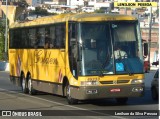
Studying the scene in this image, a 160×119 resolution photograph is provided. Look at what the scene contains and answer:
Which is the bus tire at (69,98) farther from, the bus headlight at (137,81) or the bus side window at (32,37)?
the bus side window at (32,37)

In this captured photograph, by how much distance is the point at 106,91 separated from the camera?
18125 millimetres

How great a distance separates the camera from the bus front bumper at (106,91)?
1798cm

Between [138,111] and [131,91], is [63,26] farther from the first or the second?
[138,111]

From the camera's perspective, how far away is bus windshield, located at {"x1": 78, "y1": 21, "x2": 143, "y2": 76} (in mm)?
18203

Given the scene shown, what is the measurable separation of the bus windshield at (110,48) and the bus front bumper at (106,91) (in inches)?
19.6

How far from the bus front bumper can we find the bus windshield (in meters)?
0.50

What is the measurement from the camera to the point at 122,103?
1981 cm

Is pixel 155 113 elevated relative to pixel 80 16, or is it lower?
lower

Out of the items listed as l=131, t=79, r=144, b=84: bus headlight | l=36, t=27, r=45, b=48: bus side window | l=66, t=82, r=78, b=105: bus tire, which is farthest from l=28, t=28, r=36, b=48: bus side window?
l=131, t=79, r=144, b=84: bus headlight

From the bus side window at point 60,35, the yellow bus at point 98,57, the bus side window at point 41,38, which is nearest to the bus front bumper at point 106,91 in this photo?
the yellow bus at point 98,57

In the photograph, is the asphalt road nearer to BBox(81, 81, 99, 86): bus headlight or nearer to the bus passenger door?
BBox(81, 81, 99, 86): bus headlight

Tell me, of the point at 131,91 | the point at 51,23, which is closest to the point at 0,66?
the point at 51,23

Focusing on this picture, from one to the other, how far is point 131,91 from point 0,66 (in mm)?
41293

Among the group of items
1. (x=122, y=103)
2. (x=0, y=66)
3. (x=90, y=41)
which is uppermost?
(x=90, y=41)
